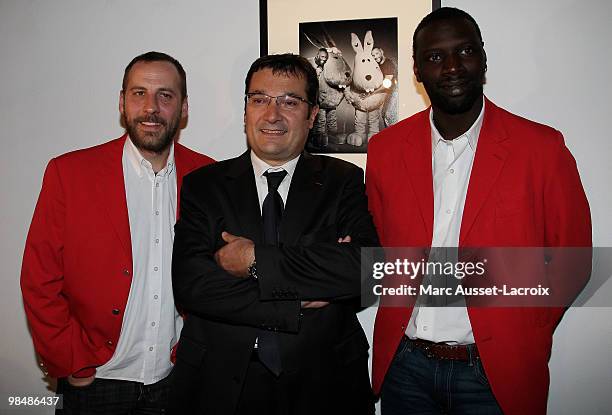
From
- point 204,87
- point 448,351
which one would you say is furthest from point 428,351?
point 204,87

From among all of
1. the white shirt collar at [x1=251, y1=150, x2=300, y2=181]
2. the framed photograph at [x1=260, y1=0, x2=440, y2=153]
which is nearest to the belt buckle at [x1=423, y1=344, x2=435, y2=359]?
the white shirt collar at [x1=251, y1=150, x2=300, y2=181]

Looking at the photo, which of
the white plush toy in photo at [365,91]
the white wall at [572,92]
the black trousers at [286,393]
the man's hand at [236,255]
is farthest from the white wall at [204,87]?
the man's hand at [236,255]

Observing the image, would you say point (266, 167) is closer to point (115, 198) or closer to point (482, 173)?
point (115, 198)

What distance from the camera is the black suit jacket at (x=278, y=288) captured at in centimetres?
198

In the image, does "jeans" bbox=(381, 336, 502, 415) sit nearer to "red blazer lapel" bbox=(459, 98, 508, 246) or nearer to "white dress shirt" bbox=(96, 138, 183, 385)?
"red blazer lapel" bbox=(459, 98, 508, 246)

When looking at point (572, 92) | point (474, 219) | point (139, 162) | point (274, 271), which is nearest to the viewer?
point (274, 271)

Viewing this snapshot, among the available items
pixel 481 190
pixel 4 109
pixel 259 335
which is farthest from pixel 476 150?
pixel 4 109

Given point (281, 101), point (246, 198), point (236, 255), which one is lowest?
point (236, 255)

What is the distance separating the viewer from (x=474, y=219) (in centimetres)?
206

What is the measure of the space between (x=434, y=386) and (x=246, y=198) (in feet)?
3.37

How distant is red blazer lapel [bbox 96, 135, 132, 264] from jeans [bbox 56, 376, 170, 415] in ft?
1.77

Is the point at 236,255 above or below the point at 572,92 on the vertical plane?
below

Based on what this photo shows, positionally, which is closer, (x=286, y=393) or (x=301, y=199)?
(x=286, y=393)

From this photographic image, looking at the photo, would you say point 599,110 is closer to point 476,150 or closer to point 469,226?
point 476,150
